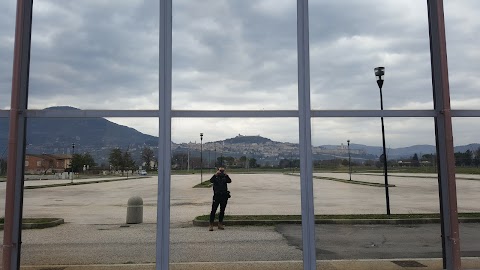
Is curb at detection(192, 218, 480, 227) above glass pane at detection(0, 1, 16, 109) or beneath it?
beneath

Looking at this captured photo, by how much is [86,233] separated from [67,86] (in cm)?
702

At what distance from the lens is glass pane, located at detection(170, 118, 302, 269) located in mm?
4402

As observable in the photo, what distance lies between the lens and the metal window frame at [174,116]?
3.94 meters

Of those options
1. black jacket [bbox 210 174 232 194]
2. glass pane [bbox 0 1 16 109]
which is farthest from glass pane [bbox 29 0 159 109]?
black jacket [bbox 210 174 232 194]

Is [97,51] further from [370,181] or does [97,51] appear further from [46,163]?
[370,181]

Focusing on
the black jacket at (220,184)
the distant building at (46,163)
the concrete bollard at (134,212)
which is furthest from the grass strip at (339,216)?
the distant building at (46,163)

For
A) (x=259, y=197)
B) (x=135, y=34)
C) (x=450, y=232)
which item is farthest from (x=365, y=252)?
(x=259, y=197)

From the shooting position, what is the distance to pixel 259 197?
19.5 meters

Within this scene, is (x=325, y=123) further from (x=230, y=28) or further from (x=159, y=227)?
(x=159, y=227)

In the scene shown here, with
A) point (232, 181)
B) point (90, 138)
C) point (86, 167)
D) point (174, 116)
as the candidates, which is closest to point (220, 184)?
point (232, 181)

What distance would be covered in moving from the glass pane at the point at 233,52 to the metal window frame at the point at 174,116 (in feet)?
1.73

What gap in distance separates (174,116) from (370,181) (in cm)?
807

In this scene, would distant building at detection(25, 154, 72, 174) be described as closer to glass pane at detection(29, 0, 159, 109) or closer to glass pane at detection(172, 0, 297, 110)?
glass pane at detection(29, 0, 159, 109)

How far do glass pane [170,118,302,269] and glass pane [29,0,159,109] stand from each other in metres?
0.88
